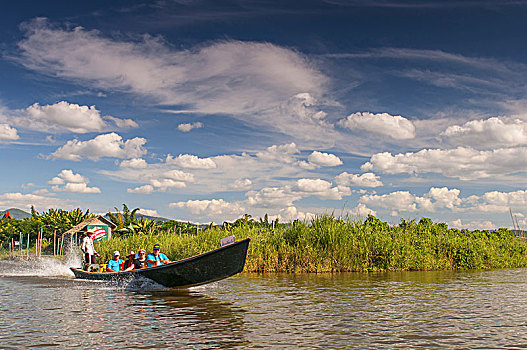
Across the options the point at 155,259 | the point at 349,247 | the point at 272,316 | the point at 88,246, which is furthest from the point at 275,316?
the point at 88,246

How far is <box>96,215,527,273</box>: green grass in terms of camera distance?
21812 millimetres

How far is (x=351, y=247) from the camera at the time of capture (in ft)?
71.8

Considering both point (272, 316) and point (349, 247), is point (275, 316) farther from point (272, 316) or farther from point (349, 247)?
point (349, 247)

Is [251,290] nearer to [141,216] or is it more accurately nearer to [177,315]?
[177,315]

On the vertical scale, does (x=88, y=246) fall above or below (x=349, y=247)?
above

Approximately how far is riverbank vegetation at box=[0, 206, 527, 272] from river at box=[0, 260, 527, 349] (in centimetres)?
456

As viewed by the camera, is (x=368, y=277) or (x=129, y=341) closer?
(x=129, y=341)

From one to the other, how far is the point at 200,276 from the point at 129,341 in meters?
7.00

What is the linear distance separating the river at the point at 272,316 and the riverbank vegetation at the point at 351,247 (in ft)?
14.9

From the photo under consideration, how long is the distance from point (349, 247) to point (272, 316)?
1190cm

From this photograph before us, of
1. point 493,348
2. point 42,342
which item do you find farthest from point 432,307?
point 42,342

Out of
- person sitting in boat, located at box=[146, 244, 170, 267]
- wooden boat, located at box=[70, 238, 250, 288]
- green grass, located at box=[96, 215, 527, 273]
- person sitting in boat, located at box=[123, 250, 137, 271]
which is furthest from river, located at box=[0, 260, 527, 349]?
green grass, located at box=[96, 215, 527, 273]

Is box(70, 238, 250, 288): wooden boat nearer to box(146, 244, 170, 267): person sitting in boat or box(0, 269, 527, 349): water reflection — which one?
box(0, 269, 527, 349): water reflection

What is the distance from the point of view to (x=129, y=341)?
8219 mm
